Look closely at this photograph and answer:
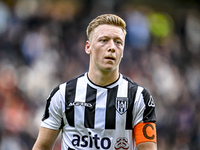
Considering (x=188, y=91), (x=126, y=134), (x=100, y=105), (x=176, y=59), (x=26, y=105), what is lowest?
(x=126, y=134)

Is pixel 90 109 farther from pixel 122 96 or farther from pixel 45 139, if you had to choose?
pixel 45 139

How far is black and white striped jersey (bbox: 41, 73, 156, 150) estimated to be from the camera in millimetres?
2734

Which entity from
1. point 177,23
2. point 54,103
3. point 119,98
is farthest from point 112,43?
point 177,23

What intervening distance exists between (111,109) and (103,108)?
7 centimetres

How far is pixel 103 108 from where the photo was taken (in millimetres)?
2814

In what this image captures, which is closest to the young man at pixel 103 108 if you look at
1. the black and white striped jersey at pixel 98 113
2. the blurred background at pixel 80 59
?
the black and white striped jersey at pixel 98 113

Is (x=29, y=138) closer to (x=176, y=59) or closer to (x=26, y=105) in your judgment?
(x=26, y=105)

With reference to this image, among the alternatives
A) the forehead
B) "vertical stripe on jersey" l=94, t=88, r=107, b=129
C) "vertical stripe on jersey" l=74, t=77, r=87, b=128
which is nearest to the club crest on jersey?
"vertical stripe on jersey" l=94, t=88, r=107, b=129

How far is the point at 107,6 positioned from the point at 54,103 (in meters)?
6.57

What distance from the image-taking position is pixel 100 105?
2834mm

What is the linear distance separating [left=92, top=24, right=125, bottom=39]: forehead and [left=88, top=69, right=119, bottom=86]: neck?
33 centimetres

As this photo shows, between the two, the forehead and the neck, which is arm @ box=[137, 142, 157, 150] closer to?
the neck

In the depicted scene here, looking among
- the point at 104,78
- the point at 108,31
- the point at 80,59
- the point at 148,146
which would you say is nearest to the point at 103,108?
Answer: the point at 104,78

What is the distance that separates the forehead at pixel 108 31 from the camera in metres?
2.83
